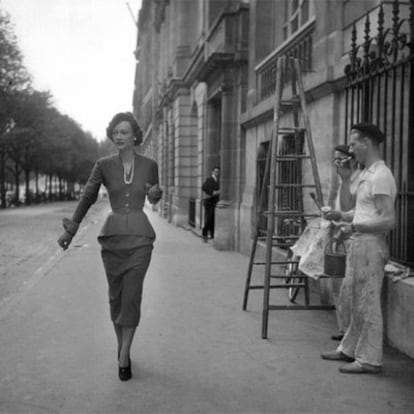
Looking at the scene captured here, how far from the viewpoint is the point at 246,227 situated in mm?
13289

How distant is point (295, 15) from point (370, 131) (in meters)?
7.33

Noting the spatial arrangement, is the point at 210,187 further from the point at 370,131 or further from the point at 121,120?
the point at 370,131

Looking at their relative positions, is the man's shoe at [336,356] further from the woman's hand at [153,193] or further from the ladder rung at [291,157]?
the ladder rung at [291,157]

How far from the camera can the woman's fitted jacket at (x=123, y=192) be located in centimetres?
486

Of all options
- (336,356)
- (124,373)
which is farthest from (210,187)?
(124,373)

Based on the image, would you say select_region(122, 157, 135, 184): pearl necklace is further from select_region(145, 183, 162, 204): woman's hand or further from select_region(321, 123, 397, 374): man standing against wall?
select_region(321, 123, 397, 374): man standing against wall

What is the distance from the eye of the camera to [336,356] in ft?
17.4

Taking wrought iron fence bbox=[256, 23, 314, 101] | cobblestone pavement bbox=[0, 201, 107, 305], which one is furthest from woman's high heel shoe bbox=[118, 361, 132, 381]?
wrought iron fence bbox=[256, 23, 314, 101]

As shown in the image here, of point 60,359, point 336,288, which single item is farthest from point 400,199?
point 60,359

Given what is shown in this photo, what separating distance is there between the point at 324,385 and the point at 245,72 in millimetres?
10550

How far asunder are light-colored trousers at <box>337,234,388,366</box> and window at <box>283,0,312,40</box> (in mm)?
6461

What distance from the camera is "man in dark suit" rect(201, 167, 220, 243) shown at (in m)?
16.0

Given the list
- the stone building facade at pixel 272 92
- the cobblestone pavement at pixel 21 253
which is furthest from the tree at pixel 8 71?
the cobblestone pavement at pixel 21 253

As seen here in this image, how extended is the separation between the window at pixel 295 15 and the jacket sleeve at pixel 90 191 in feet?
21.7
